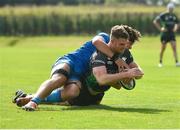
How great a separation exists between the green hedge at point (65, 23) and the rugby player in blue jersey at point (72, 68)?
1967 inches

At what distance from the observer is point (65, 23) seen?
64.2 m

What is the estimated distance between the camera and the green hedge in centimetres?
6369

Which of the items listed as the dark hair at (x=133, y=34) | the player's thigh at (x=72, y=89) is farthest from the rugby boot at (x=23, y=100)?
the dark hair at (x=133, y=34)

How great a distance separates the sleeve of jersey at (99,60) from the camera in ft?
41.0

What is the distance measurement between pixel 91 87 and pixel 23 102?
4.07 ft

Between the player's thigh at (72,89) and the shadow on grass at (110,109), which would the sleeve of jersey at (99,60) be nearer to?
the player's thigh at (72,89)

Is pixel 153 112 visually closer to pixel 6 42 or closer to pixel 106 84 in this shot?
pixel 106 84

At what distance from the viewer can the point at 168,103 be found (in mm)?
13805

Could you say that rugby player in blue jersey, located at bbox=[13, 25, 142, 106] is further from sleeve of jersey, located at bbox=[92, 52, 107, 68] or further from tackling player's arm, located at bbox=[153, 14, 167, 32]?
tackling player's arm, located at bbox=[153, 14, 167, 32]

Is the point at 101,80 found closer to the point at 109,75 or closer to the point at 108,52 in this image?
the point at 109,75

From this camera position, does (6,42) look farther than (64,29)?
No

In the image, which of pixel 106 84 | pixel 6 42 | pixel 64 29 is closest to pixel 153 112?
pixel 106 84

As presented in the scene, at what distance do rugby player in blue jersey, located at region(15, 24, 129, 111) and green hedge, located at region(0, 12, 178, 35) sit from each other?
4997 cm

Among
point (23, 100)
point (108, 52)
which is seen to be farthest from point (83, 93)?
point (23, 100)
